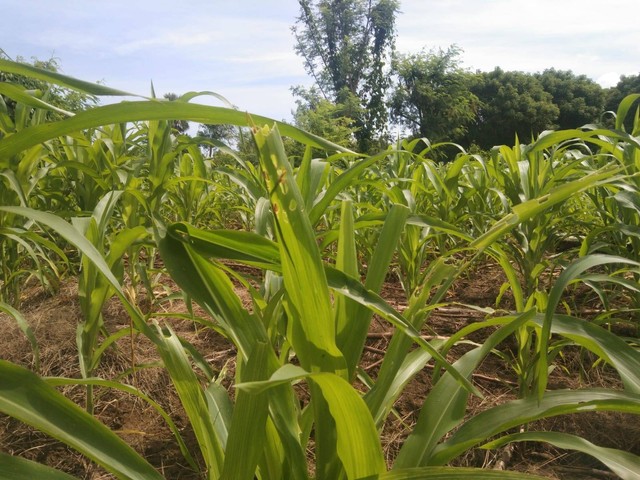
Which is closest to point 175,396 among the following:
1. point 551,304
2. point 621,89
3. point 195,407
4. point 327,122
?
point 195,407

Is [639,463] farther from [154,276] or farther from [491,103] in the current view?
[491,103]

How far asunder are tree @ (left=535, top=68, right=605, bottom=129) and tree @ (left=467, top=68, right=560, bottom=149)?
1435 mm

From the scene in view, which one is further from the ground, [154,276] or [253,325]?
[253,325]

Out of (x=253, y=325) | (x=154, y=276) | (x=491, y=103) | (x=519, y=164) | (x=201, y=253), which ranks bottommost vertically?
(x=154, y=276)

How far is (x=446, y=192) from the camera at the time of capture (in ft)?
5.91

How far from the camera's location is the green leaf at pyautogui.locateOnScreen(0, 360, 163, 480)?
→ 0.46 metres

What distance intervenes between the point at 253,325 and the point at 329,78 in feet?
92.0

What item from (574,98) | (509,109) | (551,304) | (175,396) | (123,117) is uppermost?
(574,98)

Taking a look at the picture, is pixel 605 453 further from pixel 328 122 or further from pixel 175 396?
pixel 328 122

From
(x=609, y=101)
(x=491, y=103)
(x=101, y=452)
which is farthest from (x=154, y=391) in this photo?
(x=609, y=101)

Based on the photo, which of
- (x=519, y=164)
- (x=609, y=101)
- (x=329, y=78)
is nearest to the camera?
(x=519, y=164)

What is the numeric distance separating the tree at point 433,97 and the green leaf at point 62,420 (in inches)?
1007

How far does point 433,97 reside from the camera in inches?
968

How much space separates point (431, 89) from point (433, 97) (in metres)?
0.45
